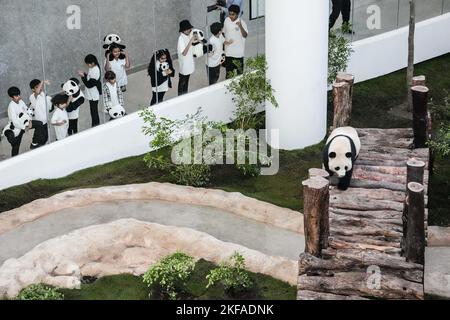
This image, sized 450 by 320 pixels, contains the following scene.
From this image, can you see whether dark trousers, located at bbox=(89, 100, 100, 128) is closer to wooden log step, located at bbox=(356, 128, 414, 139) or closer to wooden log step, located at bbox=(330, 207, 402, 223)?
wooden log step, located at bbox=(356, 128, 414, 139)

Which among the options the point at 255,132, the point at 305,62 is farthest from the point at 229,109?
the point at 305,62

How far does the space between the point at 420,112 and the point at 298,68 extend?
94.4 inches

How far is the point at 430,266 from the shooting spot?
1223 cm

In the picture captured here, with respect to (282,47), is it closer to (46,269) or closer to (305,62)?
(305,62)

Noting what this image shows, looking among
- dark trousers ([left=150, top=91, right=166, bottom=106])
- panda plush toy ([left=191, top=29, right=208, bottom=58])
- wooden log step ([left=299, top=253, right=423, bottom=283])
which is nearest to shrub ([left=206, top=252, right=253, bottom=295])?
wooden log step ([left=299, top=253, right=423, bottom=283])

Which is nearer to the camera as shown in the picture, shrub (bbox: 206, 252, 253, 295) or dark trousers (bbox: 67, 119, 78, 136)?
shrub (bbox: 206, 252, 253, 295)

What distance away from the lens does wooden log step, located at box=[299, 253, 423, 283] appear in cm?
1095

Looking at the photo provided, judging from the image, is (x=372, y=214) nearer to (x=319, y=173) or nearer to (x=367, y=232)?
(x=367, y=232)

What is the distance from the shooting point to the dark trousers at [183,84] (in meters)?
15.8

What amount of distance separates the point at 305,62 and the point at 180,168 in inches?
99.7

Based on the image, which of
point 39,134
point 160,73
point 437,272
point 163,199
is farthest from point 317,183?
point 160,73

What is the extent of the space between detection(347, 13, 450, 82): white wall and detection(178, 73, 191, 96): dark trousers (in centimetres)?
321

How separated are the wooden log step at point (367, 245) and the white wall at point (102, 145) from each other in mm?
4702

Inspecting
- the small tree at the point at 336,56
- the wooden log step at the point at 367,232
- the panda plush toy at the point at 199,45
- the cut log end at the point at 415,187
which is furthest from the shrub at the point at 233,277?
the small tree at the point at 336,56
